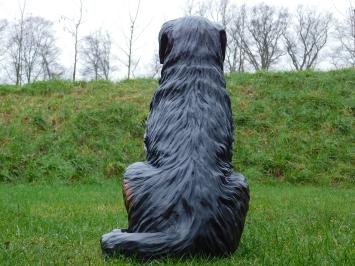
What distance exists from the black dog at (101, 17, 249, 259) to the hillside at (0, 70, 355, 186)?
9290mm

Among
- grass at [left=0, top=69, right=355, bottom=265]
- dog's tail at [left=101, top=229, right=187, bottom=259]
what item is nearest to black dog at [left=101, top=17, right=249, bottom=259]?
dog's tail at [left=101, top=229, right=187, bottom=259]

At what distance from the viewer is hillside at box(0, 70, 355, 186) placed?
1403 cm

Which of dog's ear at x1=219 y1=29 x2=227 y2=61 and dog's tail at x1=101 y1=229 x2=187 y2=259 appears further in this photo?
dog's ear at x1=219 y1=29 x2=227 y2=61

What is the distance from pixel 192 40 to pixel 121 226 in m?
2.52

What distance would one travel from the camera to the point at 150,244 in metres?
3.72

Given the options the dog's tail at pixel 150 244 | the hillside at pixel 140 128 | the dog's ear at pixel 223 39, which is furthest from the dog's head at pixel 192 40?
the hillside at pixel 140 128

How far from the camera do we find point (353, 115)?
16.9 m

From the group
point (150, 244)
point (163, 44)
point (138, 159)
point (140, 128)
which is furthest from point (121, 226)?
point (140, 128)

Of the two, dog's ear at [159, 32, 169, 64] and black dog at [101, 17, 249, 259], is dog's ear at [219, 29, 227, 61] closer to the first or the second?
black dog at [101, 17, 249, 259]

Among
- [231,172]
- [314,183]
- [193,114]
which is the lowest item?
[314,183]

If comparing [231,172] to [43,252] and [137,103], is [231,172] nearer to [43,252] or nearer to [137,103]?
[43,252]

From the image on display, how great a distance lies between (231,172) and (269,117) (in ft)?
42.2

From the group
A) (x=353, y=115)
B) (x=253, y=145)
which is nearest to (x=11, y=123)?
(x=253, y=145)

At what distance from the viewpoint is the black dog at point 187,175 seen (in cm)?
373
